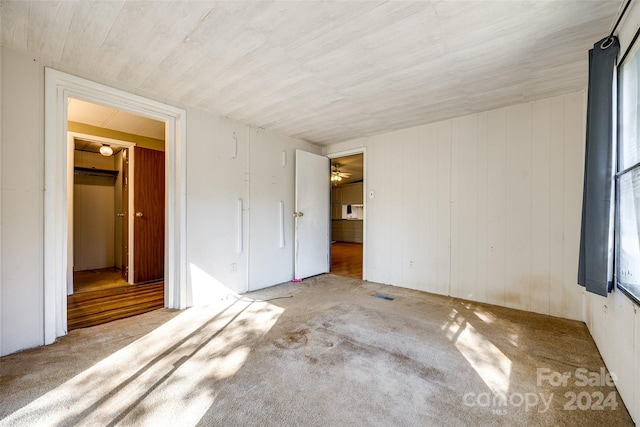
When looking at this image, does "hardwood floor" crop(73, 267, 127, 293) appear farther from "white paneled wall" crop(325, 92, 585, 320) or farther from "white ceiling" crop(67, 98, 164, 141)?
"white paneled wall" crop(325, 92, 585, 320)

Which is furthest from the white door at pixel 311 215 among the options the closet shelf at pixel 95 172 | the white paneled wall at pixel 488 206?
the closet shelf at pixel 95 172

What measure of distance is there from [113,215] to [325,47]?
5519 mm

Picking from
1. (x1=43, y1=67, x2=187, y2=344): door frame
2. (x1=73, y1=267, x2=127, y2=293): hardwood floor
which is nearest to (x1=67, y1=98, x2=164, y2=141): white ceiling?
(x1=43, y1=67, x2=187, y2=344): door frame

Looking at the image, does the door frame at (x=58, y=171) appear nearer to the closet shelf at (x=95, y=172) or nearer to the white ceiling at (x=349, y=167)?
the closet shelf at (x=95, y=172)

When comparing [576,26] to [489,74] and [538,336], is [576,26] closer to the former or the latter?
[489,74]

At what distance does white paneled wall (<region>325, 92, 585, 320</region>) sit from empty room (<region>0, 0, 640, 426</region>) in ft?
0.07

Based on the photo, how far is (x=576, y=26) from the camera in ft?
5.53

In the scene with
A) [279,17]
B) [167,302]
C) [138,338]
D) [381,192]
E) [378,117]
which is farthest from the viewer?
[381,192]

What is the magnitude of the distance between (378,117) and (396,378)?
2.90 metres

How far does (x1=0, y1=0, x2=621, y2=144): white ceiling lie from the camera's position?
157 cm

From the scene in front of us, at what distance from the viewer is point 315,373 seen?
68.1 inches

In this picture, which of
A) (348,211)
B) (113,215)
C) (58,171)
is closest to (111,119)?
(58,171)

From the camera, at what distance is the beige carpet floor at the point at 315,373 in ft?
4.48

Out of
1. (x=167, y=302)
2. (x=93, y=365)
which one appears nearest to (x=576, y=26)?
(x=93, y=365)
